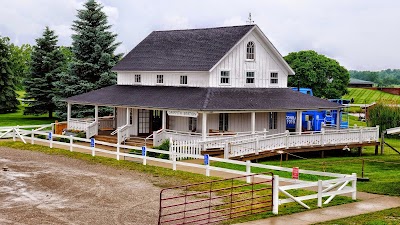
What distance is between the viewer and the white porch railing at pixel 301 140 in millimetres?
32750

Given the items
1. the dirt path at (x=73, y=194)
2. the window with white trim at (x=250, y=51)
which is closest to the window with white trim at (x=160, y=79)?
the window with white trim at (x=250, y=51)

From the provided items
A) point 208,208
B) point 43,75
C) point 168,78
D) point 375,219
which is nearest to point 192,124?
point 168,78

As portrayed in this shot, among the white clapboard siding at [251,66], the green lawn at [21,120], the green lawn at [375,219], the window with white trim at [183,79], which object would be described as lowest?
the green lawn at [375,219]

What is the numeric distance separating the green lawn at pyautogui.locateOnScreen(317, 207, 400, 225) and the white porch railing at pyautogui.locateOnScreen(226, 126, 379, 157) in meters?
13.8

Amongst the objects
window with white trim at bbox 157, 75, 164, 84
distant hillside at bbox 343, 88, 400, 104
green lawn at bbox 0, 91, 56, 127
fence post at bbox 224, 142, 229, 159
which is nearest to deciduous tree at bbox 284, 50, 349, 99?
distant hillside at bbox 343, 88, 400, 104

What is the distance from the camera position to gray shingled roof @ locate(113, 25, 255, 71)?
132ft

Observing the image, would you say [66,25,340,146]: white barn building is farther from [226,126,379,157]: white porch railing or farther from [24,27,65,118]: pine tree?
[24,27,65,118]: pine tree

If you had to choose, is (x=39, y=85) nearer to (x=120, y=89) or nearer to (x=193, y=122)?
(x=120, y=89)

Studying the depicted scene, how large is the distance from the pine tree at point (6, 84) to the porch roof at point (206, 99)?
2355 cm

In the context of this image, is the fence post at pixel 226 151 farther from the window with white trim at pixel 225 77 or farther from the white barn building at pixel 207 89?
the window with white trim at pixel 225 77

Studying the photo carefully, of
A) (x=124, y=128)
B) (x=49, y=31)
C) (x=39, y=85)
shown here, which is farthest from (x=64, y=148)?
(x=49, y=31)

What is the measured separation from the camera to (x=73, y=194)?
21.6 m

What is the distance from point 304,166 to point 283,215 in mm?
13200

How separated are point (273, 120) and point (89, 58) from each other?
20.0m
